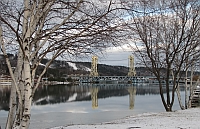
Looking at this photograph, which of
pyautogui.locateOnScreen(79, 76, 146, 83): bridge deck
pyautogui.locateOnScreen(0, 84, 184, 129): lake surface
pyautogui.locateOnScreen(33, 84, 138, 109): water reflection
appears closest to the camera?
pyautogui.locateOnScreen(0, 84, 184, 129): lake surface

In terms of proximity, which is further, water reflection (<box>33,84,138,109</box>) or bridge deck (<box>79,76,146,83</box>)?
bridge deck (<box>79,76,146,83</box>)

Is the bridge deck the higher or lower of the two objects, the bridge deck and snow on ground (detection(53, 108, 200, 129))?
the higher

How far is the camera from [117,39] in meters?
6.10

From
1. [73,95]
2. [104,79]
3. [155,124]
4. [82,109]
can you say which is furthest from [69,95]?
[104,79]

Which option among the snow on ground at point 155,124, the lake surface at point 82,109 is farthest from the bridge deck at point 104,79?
the snow on ground at point 155,124

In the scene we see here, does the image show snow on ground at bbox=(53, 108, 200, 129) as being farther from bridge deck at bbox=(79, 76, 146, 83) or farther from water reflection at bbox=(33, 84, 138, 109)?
bridge deck at bbox=(79, 76, 146, 83)

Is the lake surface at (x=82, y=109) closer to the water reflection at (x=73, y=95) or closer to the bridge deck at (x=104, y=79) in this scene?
the water reflection at (x=73, y=95)

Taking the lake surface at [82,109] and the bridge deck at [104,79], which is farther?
the bridge deck at [104,79]

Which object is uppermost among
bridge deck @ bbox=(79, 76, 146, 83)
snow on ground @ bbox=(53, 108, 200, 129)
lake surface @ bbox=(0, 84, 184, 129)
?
bridge deck @ bbox=(79, 76, 146, 83)

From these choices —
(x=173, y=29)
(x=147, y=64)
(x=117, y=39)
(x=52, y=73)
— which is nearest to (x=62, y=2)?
(x=117, y=39)

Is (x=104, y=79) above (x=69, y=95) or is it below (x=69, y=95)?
above

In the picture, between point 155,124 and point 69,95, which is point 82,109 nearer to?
point 155,124

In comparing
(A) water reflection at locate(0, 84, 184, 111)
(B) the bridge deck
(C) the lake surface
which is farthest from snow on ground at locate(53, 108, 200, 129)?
(B) the bridge deck

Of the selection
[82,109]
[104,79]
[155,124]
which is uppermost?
Result: [104,79]
